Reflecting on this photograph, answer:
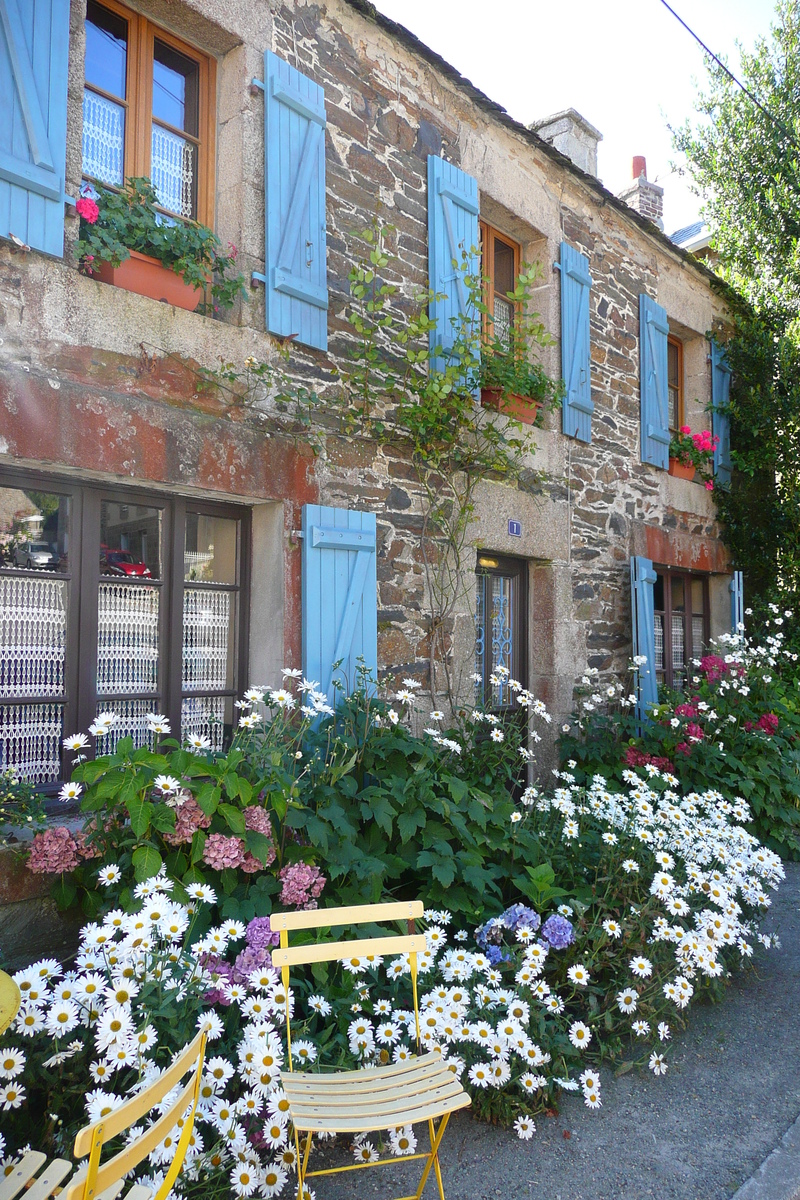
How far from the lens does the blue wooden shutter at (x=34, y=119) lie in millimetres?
3000

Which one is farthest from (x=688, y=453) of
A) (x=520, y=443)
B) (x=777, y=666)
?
(x=520, y=443)

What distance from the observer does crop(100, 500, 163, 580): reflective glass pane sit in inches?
138

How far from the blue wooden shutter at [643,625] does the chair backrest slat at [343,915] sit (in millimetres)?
4064

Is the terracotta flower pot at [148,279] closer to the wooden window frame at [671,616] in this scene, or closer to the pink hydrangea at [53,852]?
the pink hydrangea at [53,852]

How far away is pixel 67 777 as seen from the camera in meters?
3.32

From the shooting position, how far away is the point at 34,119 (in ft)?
10.0

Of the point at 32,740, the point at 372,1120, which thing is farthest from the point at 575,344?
the point at 372,1120

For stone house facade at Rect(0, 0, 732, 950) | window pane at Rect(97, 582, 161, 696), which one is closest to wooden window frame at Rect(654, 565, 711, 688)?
stone house facade at Rect(0, 0, 732, 950)

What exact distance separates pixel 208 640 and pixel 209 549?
0.42 m

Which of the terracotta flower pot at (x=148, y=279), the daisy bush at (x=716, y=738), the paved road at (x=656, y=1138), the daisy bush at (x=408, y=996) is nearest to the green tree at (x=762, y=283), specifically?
the daisy bush at (x=716, y=738)

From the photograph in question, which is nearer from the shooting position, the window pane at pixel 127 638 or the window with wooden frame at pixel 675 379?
the window pane at pixel 127 638

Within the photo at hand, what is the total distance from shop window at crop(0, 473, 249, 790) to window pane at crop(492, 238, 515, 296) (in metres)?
2.90

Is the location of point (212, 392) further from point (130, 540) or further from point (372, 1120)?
point (372, 1120)

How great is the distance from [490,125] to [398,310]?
66.7 inches
